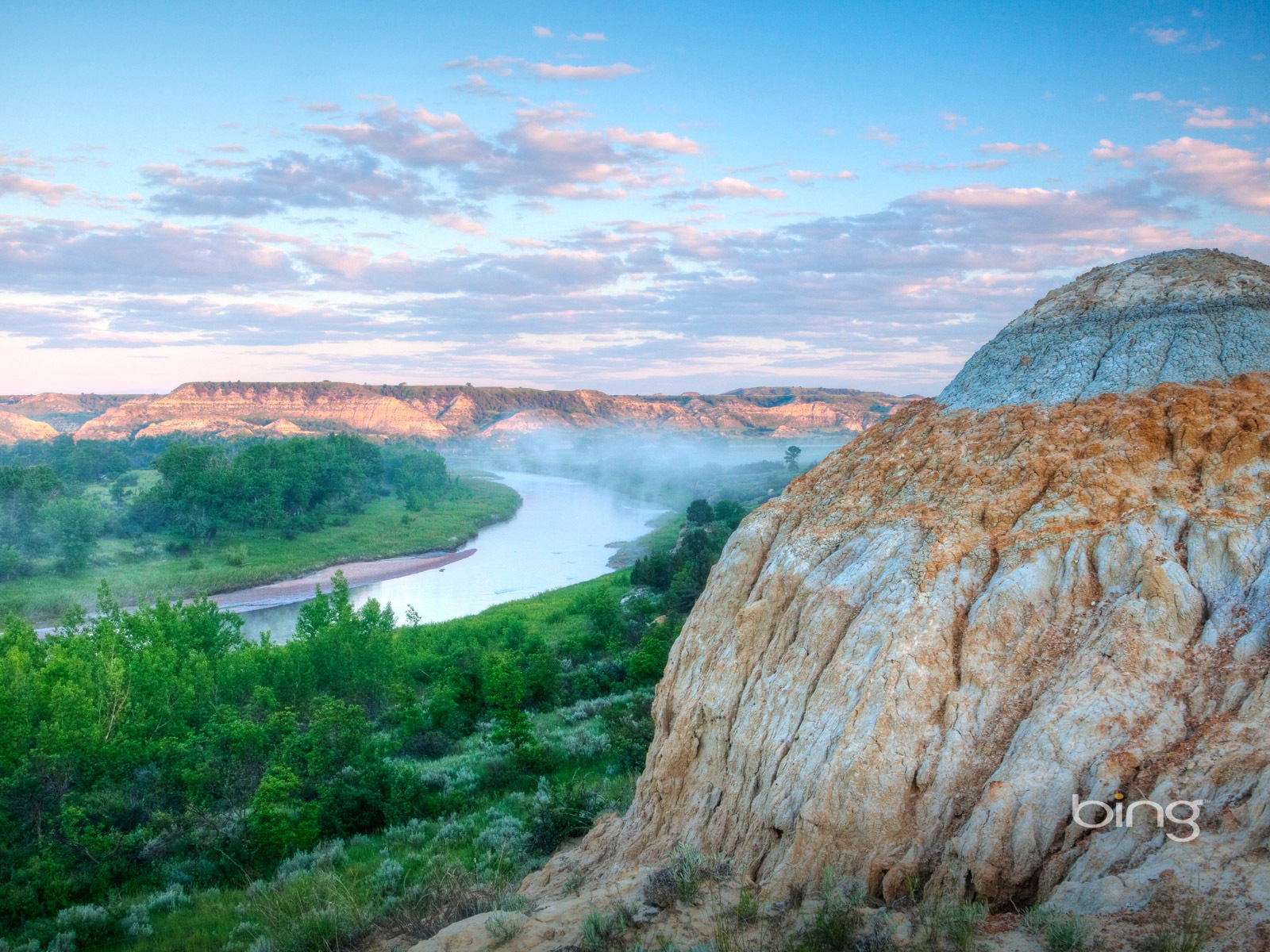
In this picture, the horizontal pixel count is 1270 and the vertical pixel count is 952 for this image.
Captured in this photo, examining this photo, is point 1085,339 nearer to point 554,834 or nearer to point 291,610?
point 554,834

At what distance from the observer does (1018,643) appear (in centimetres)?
750

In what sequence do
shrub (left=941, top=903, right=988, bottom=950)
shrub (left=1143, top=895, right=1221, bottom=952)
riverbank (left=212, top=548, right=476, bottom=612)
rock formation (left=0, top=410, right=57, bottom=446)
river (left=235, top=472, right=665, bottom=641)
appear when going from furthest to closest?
rock formation (left=0, top=410, right=57, bottom=446) → riverbank (left=212, top=548, right=476, bottom=612) → river (left=235, top=472, right=665, bottom=641) → shrub (left=941, top=903, right=988, bottom=950) → shrub (left=1143, top=895, right=1221, bottom=952)

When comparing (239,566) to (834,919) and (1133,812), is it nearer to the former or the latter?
(834,919)

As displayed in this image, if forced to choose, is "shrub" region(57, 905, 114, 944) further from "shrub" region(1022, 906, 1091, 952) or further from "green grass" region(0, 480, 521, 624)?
"green grass" region(0, 480, 521, 624)

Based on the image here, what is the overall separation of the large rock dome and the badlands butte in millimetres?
39

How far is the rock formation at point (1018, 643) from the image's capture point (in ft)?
20.5

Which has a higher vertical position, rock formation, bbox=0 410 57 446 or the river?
rock formation, bbox=0 410 57 446

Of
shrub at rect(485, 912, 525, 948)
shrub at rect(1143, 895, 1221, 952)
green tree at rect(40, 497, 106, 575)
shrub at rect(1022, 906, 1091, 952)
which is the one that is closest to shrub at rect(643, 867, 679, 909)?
shrub at rect(485, 912, 525, 948)

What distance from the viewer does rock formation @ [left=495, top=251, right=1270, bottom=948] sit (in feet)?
20.5

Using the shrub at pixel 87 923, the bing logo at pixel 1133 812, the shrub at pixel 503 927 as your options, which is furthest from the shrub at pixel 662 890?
the shrub at pixel 87 923

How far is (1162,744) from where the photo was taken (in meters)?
6.25

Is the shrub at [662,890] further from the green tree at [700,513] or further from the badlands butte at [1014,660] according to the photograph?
the green tree at [700,513]

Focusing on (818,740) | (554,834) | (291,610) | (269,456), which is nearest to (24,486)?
(269,456)

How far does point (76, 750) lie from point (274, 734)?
397 centimetres
